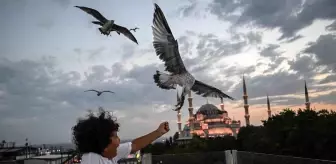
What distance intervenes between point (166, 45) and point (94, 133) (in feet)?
5.40

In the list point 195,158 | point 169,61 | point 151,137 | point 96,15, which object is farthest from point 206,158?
point 151,137

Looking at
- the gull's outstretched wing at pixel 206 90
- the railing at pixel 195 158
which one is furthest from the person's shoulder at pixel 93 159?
the railing at pixel 195 158

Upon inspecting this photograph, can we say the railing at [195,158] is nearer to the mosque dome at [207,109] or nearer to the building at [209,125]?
the building at [209,125]

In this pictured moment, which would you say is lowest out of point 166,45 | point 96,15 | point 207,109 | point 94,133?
point 94,133

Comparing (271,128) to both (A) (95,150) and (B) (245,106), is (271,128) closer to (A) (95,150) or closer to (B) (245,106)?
(A) (95,150)

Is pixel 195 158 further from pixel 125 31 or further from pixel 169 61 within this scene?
pixel 125 31

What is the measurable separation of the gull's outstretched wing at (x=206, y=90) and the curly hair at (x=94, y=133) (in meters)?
1.73

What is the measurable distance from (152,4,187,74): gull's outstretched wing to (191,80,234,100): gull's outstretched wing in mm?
212

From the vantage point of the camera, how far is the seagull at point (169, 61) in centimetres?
317

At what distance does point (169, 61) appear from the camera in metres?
3.25

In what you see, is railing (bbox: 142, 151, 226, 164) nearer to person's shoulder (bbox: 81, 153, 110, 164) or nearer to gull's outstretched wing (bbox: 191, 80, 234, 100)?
gull's outstretched wing (bbox: 191, 80, 234, 100)

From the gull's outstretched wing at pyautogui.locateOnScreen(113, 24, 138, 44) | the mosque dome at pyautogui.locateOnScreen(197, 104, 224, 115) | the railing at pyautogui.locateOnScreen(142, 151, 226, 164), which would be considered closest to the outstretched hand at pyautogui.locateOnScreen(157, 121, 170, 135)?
the gull's outstretched wing at pyautogui.locateOnScreen(113, 24, 138, 44)

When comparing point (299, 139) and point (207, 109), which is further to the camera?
point (207, 109)

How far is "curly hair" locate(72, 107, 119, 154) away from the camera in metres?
1.65
